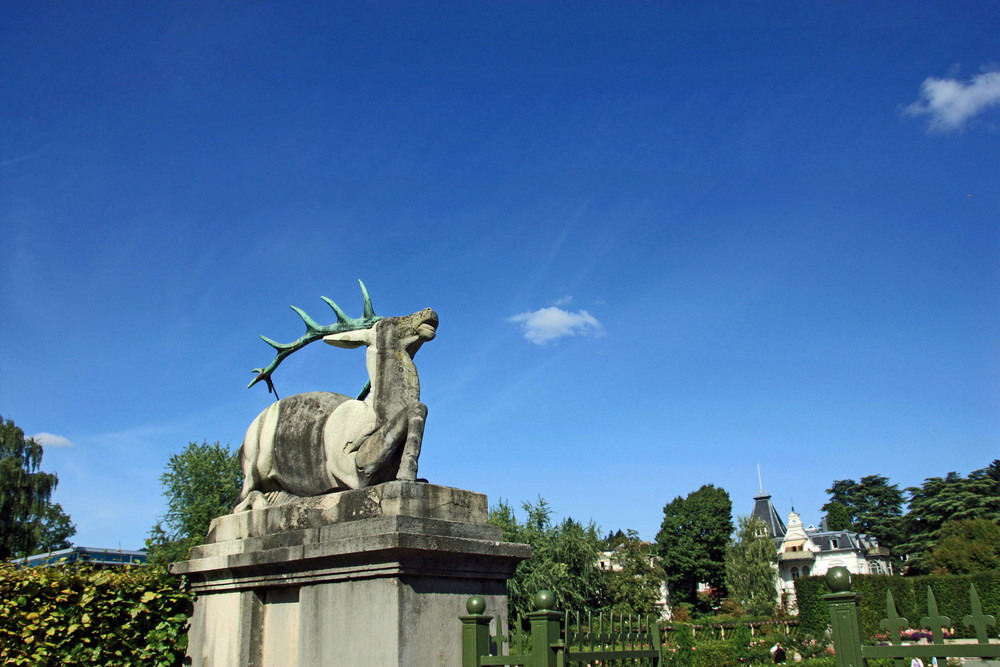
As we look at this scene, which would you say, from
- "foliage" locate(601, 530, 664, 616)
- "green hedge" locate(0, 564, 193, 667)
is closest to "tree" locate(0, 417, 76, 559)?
"foliage" locate(601, 530, 664, 616)

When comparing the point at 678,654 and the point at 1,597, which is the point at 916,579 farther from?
the point at 1,597

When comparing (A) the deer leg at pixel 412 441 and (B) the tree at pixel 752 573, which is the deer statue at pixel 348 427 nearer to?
(A) the deer leg at pixel 412 441

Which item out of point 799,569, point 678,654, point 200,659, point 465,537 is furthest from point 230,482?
point 799,569

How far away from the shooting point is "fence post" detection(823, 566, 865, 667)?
302 centimetres

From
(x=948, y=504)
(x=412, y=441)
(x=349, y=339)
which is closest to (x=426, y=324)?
(x=349, y=339)

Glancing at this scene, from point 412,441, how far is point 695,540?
5400cm

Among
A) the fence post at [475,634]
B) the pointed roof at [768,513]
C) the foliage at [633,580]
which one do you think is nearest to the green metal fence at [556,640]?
the fence post at [475,634]

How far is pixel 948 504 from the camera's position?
2073 inches

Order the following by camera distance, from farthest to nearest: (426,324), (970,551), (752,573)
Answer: (752,573) < (970,551) < (426,324)

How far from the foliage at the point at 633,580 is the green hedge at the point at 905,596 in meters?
7.60

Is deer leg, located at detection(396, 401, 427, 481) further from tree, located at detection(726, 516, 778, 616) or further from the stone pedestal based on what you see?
tree, located at detection(726, 516, 778, 616)

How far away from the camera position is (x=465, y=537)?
498cm

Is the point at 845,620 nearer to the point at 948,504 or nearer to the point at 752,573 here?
the point at 752,573

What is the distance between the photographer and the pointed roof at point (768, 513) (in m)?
69.6
